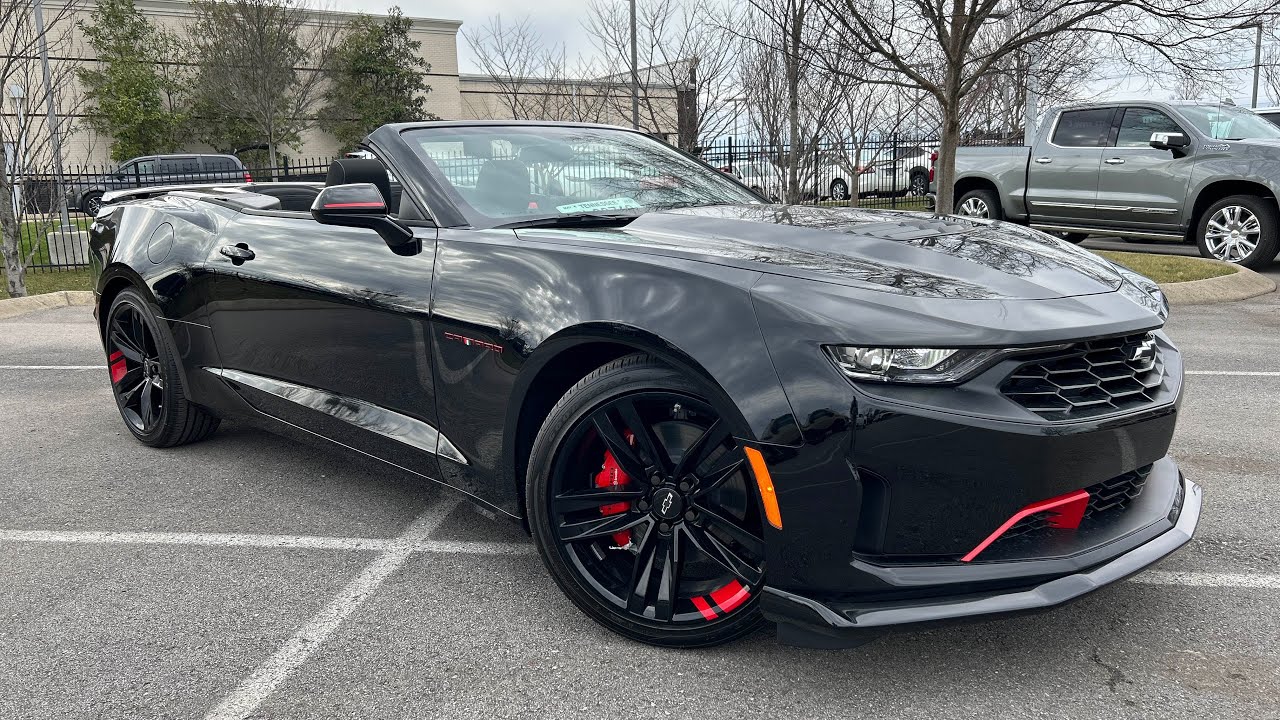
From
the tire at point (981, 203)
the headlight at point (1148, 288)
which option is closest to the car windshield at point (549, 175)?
the headlight at point (1148, 288)

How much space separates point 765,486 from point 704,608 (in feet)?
1.56

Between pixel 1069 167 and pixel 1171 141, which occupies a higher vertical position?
pixel 1171 141

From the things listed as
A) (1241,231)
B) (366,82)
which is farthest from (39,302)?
(366,82)

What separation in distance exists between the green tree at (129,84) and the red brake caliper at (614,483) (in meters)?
32.9

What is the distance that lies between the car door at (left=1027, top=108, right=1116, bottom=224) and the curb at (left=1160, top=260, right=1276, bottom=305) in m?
2.46

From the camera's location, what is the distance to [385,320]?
3135 mm

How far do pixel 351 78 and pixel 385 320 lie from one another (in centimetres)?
3466

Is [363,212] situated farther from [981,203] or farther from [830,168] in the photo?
[830,168]

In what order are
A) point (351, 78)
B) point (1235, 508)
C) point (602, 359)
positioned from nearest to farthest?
1. point (602, 359)
2. point (1235, 508)
3. point (351, 78)

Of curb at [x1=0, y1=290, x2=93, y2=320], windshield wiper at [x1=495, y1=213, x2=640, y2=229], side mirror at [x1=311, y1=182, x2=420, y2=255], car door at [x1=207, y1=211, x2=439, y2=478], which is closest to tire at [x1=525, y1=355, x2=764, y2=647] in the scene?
car door at [x1=207, y1=211, x2=439, y2=478]

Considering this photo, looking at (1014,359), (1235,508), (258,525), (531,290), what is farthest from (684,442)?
(1235,508)

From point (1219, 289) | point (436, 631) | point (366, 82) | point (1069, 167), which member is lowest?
point (436, 631)

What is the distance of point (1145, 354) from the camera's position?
2.42m

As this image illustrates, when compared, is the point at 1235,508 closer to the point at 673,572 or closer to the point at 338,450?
the point at 673,572
